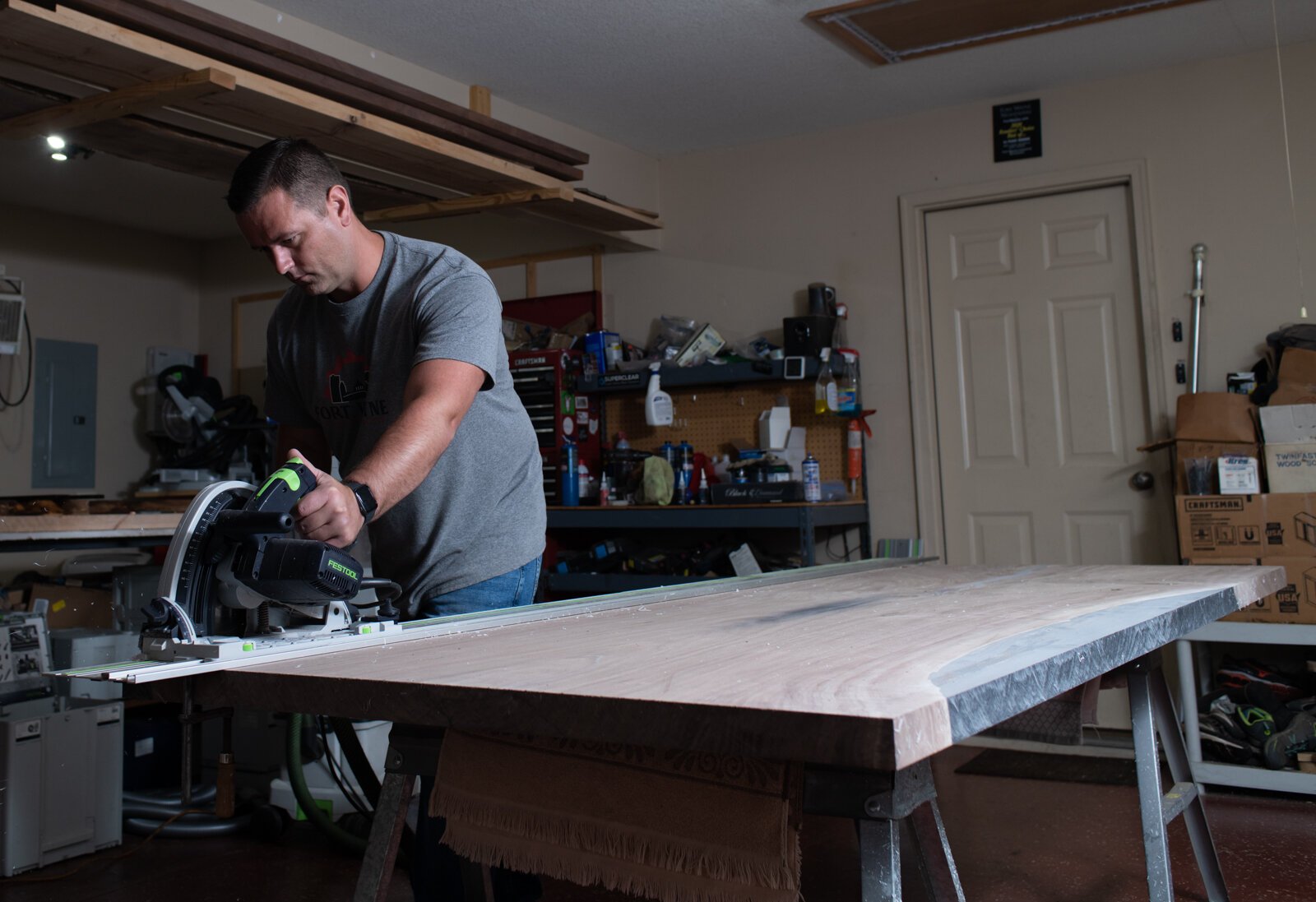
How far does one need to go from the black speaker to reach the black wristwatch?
328 centimetres

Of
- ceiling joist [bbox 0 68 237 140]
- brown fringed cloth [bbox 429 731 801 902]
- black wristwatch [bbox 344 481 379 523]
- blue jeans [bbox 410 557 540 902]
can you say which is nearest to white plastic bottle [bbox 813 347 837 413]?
ceiling joist [bbox 0 68 237 140]

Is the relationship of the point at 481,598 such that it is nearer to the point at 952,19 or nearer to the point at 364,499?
the point at 364,499

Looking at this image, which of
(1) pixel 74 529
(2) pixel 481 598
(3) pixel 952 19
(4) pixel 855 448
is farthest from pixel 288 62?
(4) pixel 855 448

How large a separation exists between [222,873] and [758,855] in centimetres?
250

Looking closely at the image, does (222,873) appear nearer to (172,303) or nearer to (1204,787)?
(1204,787)

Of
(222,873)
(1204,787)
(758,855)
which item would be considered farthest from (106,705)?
(1204,787)

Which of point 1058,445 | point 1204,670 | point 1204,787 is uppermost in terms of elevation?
point 1058,445

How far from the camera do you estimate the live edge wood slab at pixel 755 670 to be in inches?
33.0

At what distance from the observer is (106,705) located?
330cm

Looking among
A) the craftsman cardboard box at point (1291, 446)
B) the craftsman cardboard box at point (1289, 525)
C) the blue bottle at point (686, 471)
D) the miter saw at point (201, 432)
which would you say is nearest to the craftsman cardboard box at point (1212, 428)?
the craftsman cardboard box at point (1291, 446)

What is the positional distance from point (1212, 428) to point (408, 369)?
3031 millimetres

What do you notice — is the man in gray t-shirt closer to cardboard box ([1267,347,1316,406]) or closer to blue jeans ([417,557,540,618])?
blue jeans ([417,557,540,618])

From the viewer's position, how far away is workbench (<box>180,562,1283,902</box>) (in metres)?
0.85

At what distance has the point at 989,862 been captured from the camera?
2.88 meters
